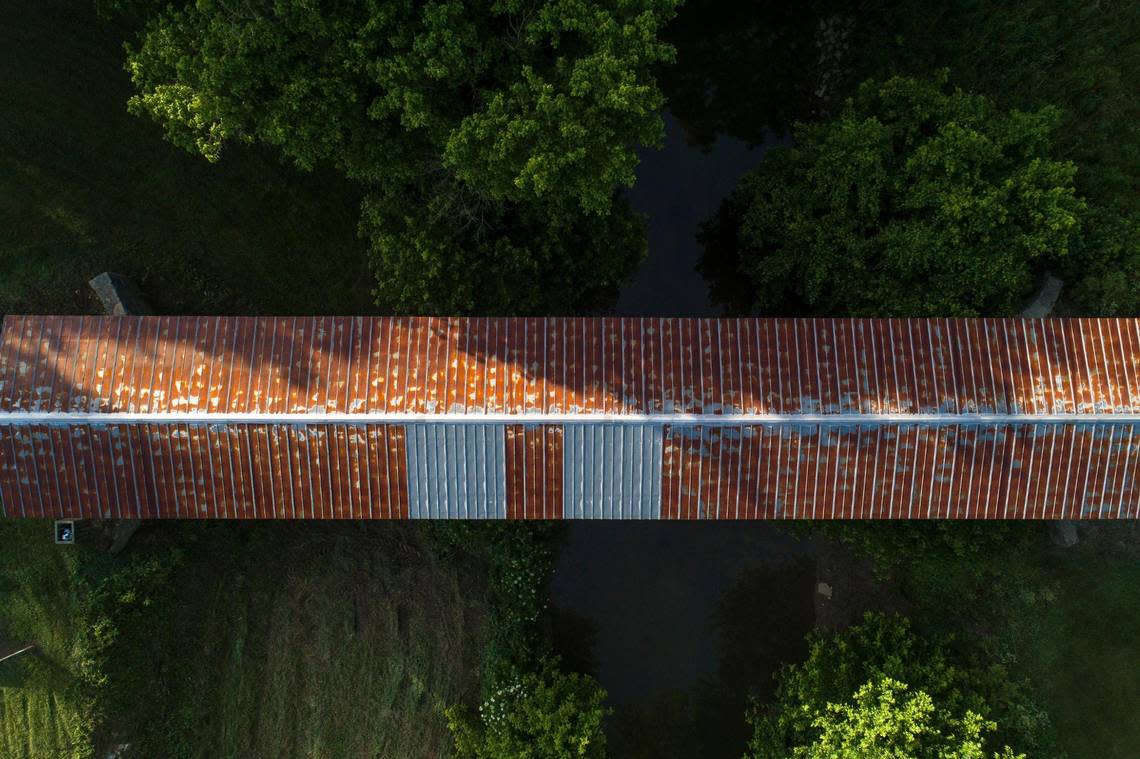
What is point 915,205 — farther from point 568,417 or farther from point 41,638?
point 41,638

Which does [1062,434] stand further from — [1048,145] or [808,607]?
[808,607]

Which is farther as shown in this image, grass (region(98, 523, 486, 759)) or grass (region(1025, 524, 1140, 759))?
grass (region(98, 523, 486, 759))

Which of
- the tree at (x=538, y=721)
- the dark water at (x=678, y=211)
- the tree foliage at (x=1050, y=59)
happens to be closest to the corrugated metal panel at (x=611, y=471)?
the tree at (x=538, y=721)

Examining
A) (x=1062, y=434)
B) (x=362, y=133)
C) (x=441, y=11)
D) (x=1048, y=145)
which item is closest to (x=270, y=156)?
(x=362, y=133)

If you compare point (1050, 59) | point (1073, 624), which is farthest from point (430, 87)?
point (1073, 624)

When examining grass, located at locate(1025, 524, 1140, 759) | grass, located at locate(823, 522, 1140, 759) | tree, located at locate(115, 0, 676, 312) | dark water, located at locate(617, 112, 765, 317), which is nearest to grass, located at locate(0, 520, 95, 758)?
tree, located at locate(115, 0, 676, 312)

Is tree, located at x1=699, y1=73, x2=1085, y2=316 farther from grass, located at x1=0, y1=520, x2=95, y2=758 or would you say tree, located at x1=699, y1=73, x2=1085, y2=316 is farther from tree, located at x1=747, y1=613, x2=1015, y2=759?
grass, located at x1=0, y1=520, x2=95, y2=758
